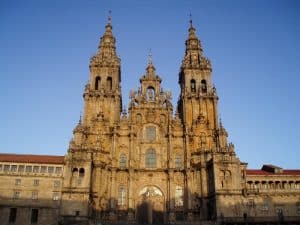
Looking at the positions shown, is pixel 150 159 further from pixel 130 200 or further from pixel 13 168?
pixel 13 168

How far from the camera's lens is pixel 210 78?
64.4m

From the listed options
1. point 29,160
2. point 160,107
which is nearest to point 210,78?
point 160,107

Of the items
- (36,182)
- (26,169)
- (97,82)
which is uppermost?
(97,82)

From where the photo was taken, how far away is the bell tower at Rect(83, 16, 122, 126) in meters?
59.8

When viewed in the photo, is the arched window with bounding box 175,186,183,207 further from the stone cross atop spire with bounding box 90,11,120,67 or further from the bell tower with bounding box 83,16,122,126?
the stone cross atop spire with bounding box 90,11,120,67

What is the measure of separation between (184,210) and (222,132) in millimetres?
14429

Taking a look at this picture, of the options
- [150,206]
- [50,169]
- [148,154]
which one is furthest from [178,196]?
[50,169]

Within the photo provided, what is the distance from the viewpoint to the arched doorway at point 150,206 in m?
53.0

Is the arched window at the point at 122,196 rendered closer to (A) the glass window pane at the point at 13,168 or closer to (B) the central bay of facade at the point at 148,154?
(B) the central bay of facade at the point at 148,154

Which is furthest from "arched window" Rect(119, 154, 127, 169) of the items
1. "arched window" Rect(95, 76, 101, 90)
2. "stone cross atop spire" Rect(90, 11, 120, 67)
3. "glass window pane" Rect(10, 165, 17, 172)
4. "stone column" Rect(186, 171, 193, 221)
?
"stone cross atop spire" Rect(90, 11, 120, 67)

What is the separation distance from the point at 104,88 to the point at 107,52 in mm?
9412

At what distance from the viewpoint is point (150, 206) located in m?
53.9

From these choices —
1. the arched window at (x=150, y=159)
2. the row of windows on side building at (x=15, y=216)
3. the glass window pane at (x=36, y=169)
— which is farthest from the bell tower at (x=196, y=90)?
the row of windows on side building at (x=15, y=216)

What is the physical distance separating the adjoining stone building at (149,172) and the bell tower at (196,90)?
7.4 inches
